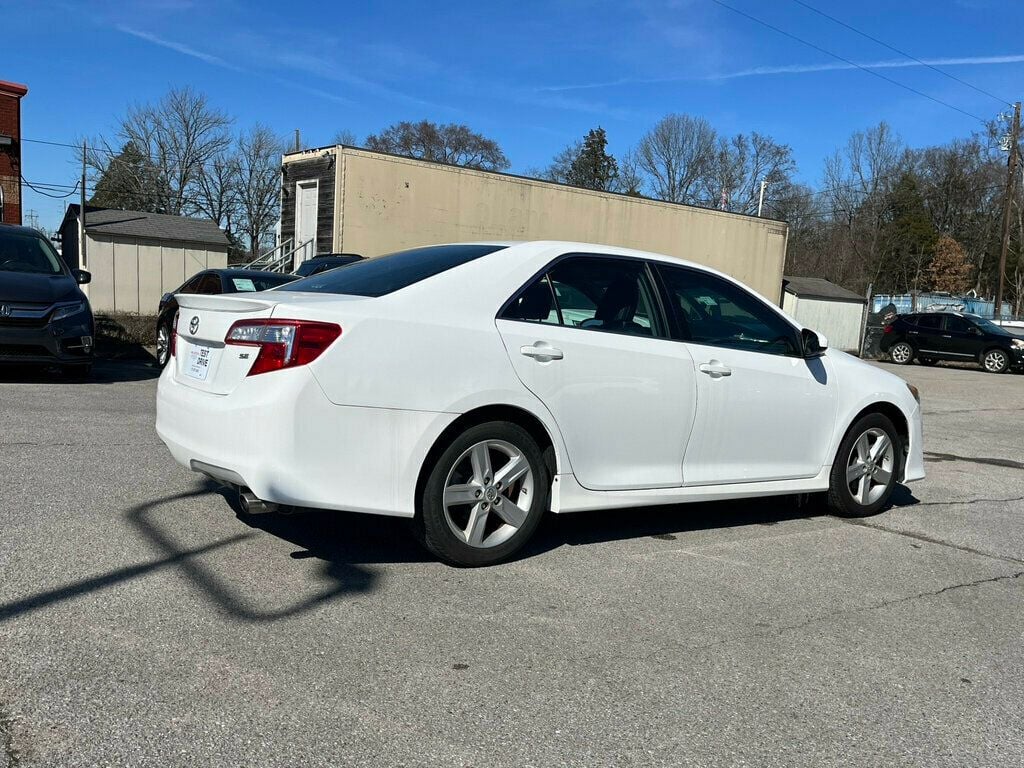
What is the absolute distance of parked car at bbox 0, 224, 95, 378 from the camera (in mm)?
9227

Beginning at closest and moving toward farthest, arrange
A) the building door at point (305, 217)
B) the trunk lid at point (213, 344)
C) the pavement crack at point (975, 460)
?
the trunk lid at point (213, 344), the pavement crack at point (975, 460), the building door at point (305, 217)

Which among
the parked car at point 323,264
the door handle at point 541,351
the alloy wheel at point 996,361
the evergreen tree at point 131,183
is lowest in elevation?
the alloy wheel at point 996,361

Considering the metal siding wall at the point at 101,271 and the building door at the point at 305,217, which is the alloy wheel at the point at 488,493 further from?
the metal siding wall at the point at 101,271

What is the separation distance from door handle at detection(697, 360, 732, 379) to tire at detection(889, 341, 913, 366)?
2399cm

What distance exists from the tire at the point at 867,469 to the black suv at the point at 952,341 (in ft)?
71.5

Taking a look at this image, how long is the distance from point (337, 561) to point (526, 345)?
1.38 m

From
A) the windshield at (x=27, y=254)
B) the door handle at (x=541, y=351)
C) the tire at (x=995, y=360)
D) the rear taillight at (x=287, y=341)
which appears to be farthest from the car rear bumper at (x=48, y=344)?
the tire at (x=995, y=360)

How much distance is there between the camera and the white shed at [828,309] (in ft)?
104

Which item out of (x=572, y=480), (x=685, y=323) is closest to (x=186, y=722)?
(x=572, y=480)

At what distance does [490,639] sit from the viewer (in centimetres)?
337

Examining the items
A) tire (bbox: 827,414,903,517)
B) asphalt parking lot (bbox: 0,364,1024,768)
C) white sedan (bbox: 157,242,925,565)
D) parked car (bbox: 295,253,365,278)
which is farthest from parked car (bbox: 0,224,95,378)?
tire (bbox: 827,414,903,517)

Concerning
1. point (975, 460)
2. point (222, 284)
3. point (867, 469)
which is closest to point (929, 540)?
point (867, 469)

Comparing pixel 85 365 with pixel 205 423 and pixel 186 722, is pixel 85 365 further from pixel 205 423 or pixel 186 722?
pixel 186 722

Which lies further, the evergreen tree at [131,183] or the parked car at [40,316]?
the evergreen tree at [131,183]
